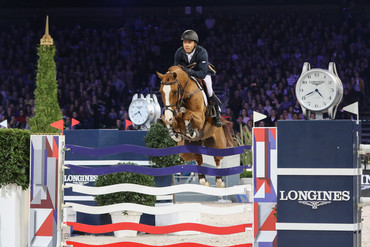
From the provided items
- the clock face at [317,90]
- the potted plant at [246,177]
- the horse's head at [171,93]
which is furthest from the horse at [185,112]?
the potted plant at [246,177]

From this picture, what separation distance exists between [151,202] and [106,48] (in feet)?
40.4

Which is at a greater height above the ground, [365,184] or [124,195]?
[124,195]

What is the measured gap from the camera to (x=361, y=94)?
15273 millimetres

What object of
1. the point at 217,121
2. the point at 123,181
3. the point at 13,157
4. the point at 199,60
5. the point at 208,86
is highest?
the point at 199,60

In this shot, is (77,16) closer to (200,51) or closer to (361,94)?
(361,94)

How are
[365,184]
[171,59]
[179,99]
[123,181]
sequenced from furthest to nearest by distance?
[171,59], [365,184], [123,181], [179,99]

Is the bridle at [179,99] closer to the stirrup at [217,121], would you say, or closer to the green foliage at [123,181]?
the stirrup at [217,121]

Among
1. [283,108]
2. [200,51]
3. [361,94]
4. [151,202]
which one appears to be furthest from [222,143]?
[361,94]

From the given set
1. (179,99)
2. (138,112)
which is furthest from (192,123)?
(138,112)

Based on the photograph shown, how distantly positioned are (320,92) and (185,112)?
157cm

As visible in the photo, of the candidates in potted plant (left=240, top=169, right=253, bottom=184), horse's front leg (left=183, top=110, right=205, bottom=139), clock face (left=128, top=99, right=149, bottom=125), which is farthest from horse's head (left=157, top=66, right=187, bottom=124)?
potted plant (left=240, top=169, right=253, bottom=184)

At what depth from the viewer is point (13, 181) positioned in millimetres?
4125

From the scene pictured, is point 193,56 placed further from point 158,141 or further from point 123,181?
point 158,141

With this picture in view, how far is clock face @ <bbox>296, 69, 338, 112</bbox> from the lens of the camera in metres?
3.58
